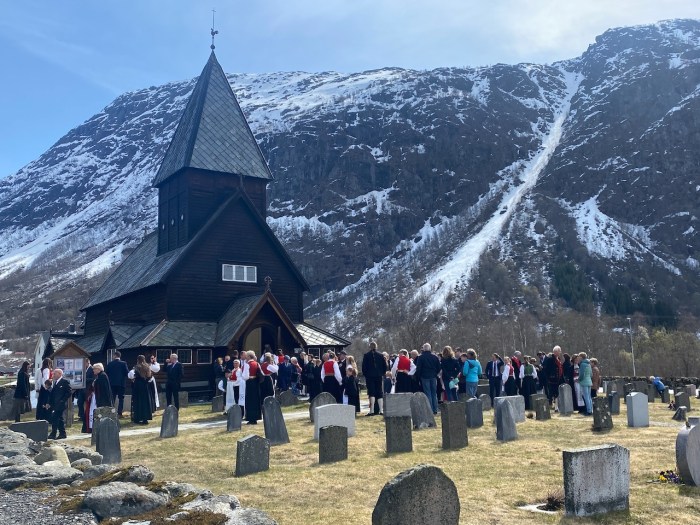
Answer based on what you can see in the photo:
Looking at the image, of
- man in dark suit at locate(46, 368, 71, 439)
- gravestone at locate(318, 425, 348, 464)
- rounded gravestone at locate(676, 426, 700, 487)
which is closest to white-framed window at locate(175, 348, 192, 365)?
man in dark suit at locate(46, 368, 71, 439)

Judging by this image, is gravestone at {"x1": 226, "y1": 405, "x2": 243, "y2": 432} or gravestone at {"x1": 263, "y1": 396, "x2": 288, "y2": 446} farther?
gravestone at {"x1": 226, "y1": 405, "x2": 243, "y2": 432}

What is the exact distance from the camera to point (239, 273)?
35.2 metres

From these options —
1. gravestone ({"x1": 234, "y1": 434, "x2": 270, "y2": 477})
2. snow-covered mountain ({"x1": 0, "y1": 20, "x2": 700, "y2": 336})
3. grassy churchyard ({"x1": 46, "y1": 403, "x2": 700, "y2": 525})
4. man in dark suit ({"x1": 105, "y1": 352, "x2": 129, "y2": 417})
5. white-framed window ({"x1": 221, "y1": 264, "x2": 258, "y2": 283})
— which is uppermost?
snow-covered mountain ({"x1": 0, "y1": 20, "x2": 700, "y2": 336})

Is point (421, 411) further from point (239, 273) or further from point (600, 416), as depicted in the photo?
point (239, 273)

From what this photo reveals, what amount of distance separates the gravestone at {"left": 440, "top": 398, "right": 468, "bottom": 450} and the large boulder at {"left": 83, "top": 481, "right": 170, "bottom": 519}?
21.0 ft

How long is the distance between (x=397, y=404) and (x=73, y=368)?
15.3 m

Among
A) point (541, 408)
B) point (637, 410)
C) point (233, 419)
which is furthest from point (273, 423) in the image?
point (637, 410)

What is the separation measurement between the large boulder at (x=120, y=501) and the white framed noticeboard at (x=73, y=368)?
1936 centimetres

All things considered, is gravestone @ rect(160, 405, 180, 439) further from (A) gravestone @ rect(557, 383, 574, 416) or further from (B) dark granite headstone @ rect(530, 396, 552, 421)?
(A) gravestone @ rect(557, 383, 574, 416)

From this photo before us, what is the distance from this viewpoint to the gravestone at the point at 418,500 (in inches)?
278

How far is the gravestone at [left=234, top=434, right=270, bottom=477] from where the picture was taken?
11391mm

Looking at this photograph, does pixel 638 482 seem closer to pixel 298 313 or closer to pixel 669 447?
pixel 669 447

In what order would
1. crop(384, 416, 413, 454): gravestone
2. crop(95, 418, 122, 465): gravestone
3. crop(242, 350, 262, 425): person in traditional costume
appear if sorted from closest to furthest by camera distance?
crop(384, 416, 413, 454): gravestone → crop(95, 418, 122, 465): gravestone → crop(242, 350, 262, 425): person in traditional costume

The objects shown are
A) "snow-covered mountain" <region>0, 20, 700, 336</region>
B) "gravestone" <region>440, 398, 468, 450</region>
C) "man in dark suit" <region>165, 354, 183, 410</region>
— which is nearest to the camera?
"gravestone" <region>440, 398, 468, 450</region>
